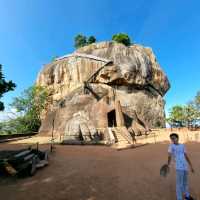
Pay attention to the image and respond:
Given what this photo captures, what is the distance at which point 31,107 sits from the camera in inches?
1240

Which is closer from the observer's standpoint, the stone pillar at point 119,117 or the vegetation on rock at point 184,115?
the stone pillar at point 119,117

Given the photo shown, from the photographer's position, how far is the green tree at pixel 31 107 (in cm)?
3061

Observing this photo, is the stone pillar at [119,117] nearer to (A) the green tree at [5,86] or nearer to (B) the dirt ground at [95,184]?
(B) the dirt ground at [95,184]

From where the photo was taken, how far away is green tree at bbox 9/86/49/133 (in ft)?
100

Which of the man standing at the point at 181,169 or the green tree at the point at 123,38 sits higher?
the green tree at the point at 123,38

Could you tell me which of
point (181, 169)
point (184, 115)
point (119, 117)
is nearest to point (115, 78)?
point (119, 117)

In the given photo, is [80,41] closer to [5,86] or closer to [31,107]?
[31,107]

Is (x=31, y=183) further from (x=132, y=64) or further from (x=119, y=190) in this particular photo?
(x=132, y=64)

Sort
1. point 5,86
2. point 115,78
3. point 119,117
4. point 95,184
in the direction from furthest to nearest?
point 115,78 → point 119,117 → point 5,86 → point 95,184

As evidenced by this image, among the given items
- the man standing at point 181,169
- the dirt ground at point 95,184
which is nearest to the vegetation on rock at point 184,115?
the dirt ground at point 95,184

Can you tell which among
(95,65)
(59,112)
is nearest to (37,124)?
(59,112)

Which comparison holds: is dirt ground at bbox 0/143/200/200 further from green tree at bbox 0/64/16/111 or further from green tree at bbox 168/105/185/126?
green tree at bbox 168/105/185/126

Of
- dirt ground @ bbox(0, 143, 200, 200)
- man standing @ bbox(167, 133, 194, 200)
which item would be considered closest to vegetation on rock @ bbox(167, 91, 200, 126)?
dirt ground @ bbox(0, 143, 200, 200)

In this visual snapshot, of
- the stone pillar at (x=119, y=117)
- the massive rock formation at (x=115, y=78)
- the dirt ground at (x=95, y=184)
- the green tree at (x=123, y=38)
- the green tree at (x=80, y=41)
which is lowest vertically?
the dirt ground at (x=95, y=184)
